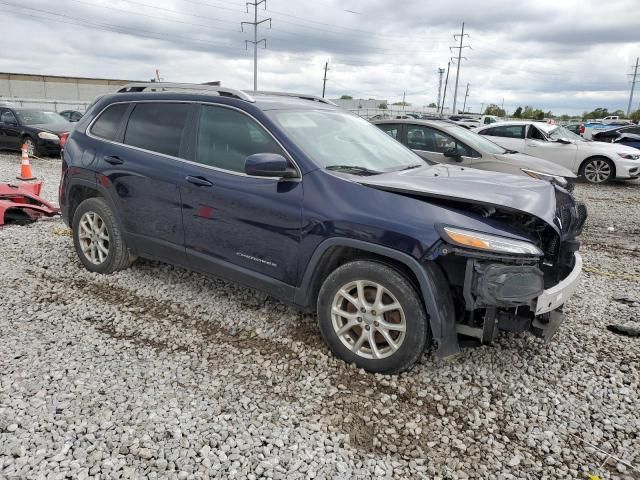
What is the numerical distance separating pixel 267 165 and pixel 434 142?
5793mm

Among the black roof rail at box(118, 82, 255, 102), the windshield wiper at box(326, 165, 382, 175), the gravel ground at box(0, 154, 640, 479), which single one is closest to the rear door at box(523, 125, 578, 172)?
the gravel ground at box(0, 154, 640, 479)

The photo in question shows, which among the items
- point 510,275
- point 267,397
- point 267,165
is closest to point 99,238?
point 267,165

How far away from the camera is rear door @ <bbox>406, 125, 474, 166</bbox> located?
8.28 m

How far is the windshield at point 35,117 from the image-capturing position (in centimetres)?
1500

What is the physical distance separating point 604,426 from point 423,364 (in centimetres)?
112

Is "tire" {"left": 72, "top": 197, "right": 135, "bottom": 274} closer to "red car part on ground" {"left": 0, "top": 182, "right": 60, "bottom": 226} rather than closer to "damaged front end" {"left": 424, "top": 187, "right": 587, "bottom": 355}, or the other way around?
"red car part on ground" {"left": 0, "top": 182, "right": 60, "bottom": 226}

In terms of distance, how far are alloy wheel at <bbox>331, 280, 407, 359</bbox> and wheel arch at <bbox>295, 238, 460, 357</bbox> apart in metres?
0.18

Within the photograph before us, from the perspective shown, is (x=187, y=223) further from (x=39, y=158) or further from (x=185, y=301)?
(x=39, y=158)

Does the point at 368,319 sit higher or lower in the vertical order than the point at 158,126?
lower

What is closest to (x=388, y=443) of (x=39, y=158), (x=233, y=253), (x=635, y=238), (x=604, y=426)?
(x=604, y=426)

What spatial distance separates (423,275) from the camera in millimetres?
2965

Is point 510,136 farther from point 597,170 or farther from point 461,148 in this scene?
point 461,148

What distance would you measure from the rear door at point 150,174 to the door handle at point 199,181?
0.09m

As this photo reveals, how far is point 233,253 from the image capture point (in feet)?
12.4
